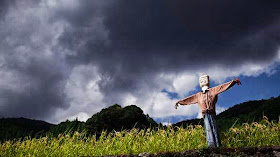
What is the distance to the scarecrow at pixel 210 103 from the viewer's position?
6.48m

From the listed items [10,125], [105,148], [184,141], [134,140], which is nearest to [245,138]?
[184,141]

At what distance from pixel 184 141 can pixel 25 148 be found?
400 centimetres

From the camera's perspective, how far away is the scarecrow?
648 cm

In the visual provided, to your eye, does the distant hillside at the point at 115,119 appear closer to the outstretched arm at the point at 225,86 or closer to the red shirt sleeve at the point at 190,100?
the red shirt sleeve at the point at 190,100

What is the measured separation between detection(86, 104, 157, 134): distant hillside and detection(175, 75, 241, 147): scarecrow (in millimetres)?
4342

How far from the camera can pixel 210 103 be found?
6.64 meters

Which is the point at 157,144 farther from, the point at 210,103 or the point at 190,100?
the point at 210,103

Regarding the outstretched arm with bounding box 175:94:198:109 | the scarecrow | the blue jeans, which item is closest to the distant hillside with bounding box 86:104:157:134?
the outstretched arm with bounding box 175:94:198:109

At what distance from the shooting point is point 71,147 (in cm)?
765

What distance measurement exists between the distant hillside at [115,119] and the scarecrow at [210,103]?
171 inches

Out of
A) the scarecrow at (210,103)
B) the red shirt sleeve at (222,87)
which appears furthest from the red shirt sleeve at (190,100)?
the red shirt sleeve at (222,87)

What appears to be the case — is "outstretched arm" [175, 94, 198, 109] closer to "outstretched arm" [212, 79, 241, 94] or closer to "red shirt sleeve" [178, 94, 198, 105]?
"red shirt sleeve" [178, 94, 198, 105]

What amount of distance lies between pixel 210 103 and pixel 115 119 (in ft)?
16.4

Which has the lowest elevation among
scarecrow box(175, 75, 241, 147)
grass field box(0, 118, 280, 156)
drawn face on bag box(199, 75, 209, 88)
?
grass field box(0, 118, 280, 156)
